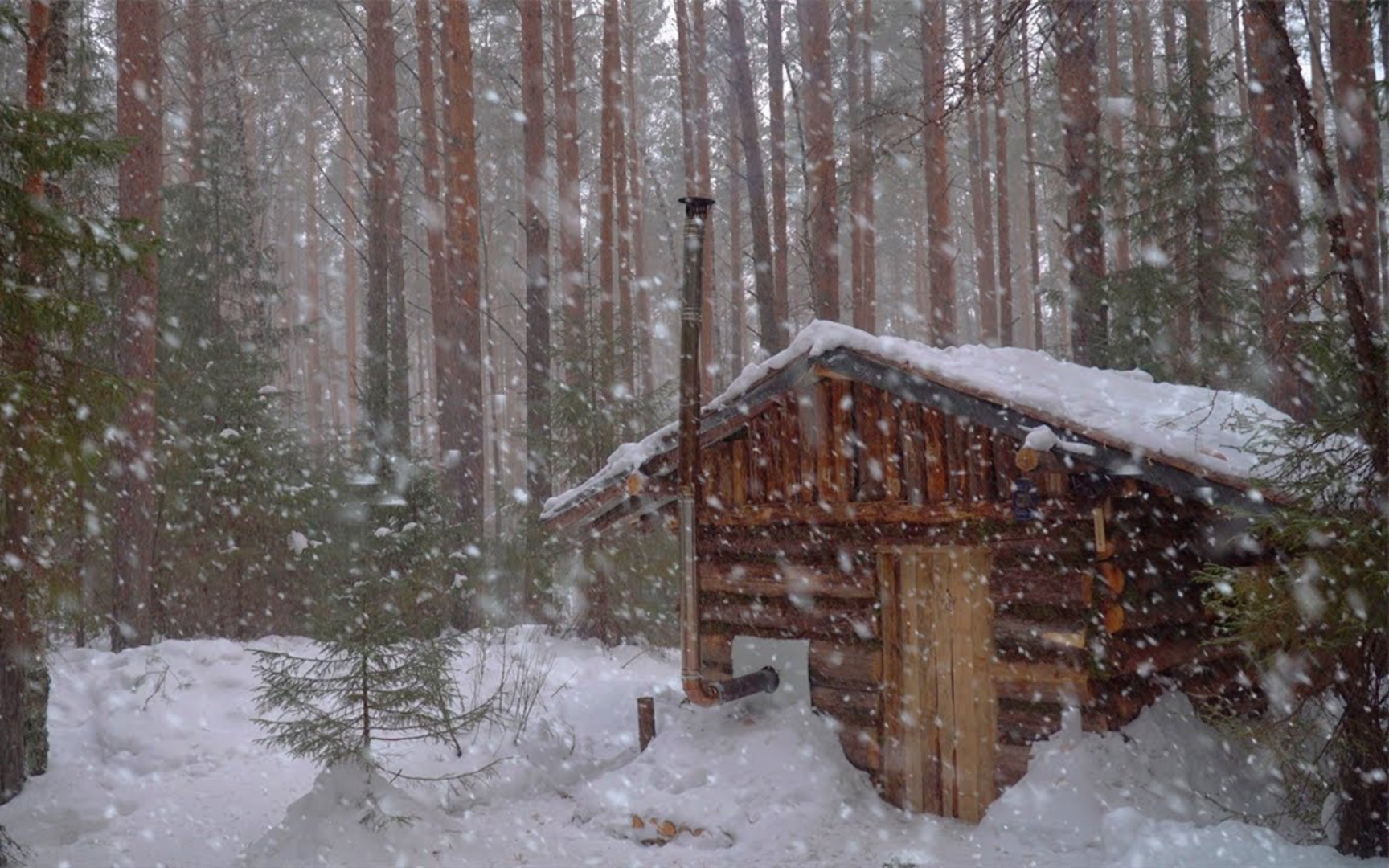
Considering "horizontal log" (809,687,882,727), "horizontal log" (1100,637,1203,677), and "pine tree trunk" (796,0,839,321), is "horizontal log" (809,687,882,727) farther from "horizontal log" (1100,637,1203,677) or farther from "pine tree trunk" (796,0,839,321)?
"pine tree trunk" (796,0,839,321)

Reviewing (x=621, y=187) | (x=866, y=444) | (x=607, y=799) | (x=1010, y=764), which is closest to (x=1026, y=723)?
(x=1010, y=764)

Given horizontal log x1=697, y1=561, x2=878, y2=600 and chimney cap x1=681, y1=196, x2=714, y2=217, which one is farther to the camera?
chimney cap x1=681, y1=196, x2=714, y2=217

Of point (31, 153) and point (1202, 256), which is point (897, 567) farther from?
point (1202, 256)

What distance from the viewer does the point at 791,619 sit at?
413 inches

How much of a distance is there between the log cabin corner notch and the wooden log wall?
0.7 inches

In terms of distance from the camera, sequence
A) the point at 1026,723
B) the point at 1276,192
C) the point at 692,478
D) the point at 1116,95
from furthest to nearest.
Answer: the point at 1116,95, the point at 1276,192, the point at 692,478, the point at 1026,723

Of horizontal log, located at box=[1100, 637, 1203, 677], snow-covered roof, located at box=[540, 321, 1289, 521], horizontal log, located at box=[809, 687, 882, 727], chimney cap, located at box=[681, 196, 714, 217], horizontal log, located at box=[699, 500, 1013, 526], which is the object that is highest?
chimney cap, located at box=[681, 196, 714, 217]

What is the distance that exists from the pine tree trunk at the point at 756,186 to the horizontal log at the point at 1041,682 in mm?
9510

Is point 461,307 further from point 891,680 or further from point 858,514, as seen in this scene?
point 891,680

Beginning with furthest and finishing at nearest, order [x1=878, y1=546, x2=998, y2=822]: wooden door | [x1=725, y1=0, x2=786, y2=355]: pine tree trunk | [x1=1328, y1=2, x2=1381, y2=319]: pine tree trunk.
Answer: [x1=725, y1=0, x2=786, y2=355]: pine tree trunk
[x1=1328, y1=2, x2=1381, y2=319]: pine tree trunk
[x1=878, y1=546, x2=998, y2=822]: wooden door

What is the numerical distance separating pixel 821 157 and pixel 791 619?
26.0 ft

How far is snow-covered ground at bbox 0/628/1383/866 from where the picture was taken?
7973 mm

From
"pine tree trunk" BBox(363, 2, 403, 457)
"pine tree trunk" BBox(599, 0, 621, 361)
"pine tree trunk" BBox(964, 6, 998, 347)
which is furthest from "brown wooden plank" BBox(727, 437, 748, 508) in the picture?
"pine tree trunk" BBox(964, 6, 998, 347)

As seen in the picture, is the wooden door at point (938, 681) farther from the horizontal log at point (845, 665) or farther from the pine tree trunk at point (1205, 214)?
the pine tree trunk at point (1205, 214)
